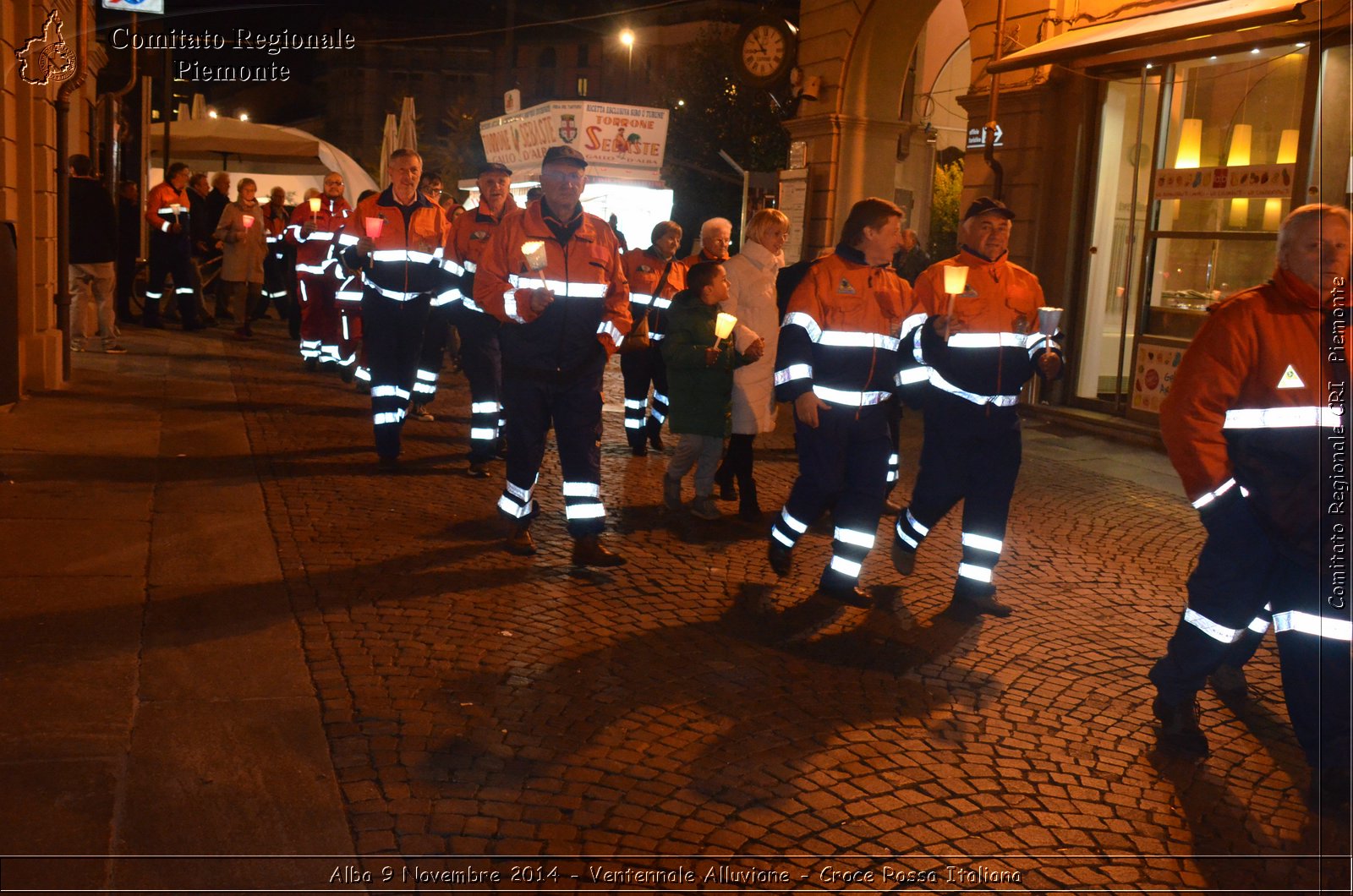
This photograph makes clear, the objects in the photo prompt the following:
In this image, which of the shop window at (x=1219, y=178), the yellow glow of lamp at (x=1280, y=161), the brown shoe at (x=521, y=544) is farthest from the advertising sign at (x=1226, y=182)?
the brown shoe at (x=521, y=544)

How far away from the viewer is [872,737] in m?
4.76

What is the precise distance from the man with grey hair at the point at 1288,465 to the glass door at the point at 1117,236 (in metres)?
9.67

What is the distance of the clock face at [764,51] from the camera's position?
68.5ft

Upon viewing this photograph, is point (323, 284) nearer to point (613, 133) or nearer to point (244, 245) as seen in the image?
point (244, 245)

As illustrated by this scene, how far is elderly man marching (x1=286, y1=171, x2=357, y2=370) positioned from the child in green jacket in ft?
21.6

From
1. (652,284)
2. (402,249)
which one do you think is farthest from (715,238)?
(402,249)

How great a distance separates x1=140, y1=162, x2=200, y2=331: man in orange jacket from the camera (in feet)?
60.1

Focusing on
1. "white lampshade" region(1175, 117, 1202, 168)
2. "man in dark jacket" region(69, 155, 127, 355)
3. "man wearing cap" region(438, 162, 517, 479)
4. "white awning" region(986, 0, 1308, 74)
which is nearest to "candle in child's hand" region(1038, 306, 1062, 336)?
"man wearing cap" region(438, 162, 517, 479)

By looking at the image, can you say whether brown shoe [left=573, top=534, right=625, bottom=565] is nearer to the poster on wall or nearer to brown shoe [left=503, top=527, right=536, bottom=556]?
brown shoe [left=503, top=527, right=536, bottom=556]

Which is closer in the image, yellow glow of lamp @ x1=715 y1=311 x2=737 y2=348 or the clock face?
yellow glow of lamp @ x1=715 y1=311 x2=737 y2=348

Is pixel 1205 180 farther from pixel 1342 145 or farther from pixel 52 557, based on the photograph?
pixel 52 557

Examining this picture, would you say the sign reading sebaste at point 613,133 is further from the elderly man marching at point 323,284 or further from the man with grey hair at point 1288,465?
the man with grey hair at point 1288,465

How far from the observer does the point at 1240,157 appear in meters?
12.7

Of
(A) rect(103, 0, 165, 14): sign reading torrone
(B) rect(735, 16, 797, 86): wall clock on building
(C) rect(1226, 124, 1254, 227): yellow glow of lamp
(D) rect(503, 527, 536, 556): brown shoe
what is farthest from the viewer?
(B) rect(735, 16, 797, 86): wall clock on building
